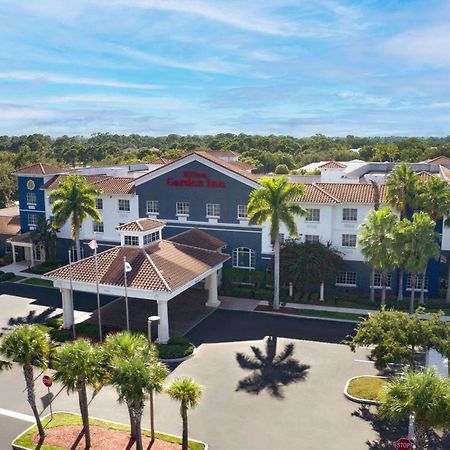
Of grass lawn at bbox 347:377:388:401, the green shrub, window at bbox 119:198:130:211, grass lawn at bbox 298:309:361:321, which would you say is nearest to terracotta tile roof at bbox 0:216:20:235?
the green shrub

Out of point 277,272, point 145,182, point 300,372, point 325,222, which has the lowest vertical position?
point 300,372

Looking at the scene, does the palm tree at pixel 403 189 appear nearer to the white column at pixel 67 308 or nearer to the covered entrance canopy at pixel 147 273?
the covered entrance canopy at pixel 147 273

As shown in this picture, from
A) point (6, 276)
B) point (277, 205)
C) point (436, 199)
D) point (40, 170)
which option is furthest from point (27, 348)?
point (40, 170)

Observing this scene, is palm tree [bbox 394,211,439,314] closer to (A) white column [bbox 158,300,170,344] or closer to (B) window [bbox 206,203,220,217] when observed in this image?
(B) window [bbox 206,203,220,217]

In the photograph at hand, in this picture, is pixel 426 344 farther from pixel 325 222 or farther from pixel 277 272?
pixel 325 222

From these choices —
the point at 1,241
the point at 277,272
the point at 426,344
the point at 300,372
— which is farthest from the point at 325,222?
the point at 1,241

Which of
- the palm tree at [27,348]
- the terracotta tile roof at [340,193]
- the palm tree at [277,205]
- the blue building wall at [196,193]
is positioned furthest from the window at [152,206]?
the palm tree at [27,348]
